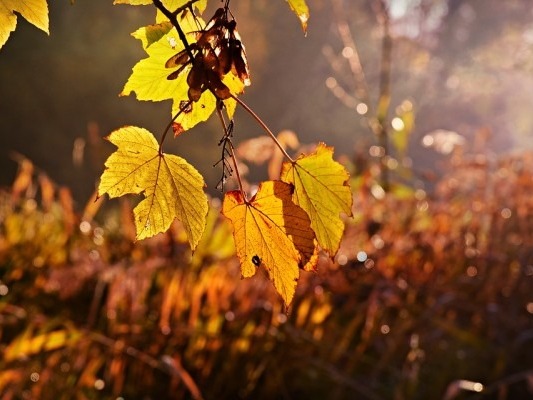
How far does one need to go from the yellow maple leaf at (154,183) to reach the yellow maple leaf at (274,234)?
0.03 meters

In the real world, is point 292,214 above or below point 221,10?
below

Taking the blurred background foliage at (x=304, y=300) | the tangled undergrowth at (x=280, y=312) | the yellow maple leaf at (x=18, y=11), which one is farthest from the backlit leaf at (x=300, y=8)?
the tangled undergrowth at (x=280, y=312)

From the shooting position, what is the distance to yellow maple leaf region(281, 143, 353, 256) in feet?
1.75

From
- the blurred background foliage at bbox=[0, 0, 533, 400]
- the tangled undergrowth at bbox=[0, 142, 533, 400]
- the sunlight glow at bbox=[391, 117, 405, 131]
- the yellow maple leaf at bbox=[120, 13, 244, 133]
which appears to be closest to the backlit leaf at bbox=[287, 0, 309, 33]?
the yellow maple leaf at bbox=[120, 13, 244, 133]

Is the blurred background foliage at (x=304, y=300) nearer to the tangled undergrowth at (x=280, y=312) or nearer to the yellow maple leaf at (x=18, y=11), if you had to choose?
the tangled undergrowth at (x=280, y=312)

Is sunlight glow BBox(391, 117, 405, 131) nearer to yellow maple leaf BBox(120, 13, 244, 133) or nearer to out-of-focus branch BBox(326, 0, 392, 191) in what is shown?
out-of-focus branch BBox(326, 0, 392, 191)

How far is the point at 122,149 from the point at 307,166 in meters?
0.15

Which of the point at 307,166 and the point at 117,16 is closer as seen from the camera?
the point at 307,166

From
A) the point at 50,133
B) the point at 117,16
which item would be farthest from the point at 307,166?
the point at 117,16

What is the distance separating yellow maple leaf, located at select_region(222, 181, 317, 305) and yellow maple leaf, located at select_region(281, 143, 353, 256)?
3 cm

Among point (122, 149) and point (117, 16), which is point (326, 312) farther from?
point (117, 16)

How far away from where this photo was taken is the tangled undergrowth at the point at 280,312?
182 cm

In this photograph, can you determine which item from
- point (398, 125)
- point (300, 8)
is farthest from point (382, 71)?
point (300, 8)

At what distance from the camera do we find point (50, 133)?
8375mm
